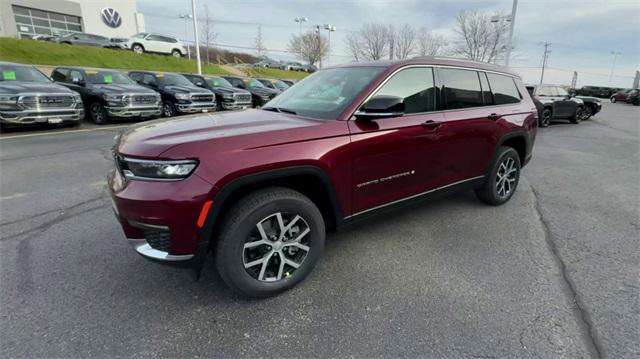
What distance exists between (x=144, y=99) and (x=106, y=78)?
1763 mm

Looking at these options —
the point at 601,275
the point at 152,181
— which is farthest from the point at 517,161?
the point at 152,181

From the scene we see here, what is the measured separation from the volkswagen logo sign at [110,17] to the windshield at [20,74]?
120ft

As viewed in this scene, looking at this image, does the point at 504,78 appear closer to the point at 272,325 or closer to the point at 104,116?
the point at 272,325

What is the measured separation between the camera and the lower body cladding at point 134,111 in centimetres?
1033

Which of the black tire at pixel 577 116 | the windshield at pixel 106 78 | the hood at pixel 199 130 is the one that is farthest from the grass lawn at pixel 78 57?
the black tire at pixel 577 116

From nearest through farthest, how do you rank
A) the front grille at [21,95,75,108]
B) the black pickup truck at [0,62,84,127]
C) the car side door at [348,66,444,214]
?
1. the car side door at [348,66,444,214]
2. the black pickup truck at [0,62,84,127]
3. the front grille at [21,95,75,108]

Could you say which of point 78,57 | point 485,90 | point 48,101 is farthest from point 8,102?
point 78,57

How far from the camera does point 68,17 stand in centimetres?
3662

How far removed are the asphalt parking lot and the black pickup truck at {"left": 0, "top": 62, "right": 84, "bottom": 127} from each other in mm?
5564

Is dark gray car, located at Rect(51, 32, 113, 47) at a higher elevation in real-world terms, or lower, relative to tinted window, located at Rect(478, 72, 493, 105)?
higher

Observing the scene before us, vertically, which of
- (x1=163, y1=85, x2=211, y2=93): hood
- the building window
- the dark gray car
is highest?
the building window

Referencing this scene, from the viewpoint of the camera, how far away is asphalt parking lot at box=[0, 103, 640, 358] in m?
2.09

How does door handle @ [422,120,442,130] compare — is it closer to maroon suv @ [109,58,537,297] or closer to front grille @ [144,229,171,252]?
maroon suv @ [109,58,537,297]

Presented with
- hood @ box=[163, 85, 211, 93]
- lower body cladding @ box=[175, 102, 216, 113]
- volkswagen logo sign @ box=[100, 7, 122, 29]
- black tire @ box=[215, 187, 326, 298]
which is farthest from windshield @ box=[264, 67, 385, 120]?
volkswagen logo sign @ box=[100, 7, 122, 29]
